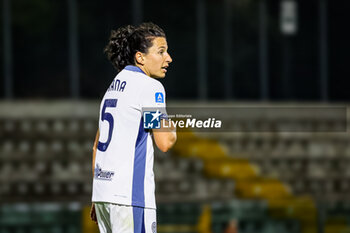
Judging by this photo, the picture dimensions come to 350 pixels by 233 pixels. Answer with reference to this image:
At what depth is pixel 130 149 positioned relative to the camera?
3.49 m

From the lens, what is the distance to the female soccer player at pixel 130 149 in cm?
349

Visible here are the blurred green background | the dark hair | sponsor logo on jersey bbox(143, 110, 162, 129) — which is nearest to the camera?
sponsor logo on jersey bbox(143, 110, 162, 129)

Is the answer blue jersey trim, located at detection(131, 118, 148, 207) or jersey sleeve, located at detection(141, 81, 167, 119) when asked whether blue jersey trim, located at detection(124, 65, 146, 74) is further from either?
blue jersey trim, located at detection(131, 118, 148, 207)

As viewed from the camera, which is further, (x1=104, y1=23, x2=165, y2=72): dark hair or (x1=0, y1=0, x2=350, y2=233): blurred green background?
(x1=0, y1=0, x2=350, y2=233): blurred green background

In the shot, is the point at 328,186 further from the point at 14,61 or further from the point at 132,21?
the point at 14,61

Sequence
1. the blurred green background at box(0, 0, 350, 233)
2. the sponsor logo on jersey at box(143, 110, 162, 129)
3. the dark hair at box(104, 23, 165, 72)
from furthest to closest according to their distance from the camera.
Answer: the blurred green background at box(0, 0, 350, 233) < the dark hair at box(104, 23, 165, 72) < the sponsor logo on jersey at box(143, 110, 162, 129)

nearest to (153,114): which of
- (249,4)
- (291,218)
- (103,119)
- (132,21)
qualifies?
(103,119)

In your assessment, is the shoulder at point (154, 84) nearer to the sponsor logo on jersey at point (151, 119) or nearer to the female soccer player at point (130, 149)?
the female soccer player at point (130, 149)

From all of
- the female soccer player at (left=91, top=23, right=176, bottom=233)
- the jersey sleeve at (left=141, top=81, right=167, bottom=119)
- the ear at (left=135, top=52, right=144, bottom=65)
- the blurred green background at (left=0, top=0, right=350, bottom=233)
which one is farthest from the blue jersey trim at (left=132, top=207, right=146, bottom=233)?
the blurred green background at (left=0, top=0, right=350, bottom=233)

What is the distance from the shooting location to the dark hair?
3.60 m

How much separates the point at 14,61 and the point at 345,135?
19.6 feet

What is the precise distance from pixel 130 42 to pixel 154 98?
0.98ft

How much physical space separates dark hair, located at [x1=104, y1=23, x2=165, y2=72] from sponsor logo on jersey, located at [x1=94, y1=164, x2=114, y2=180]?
0.48m

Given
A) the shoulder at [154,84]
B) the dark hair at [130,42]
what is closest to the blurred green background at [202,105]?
the dark hair at [130,42]
